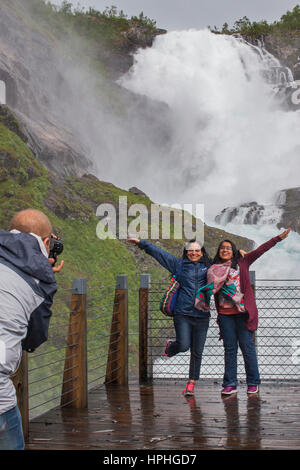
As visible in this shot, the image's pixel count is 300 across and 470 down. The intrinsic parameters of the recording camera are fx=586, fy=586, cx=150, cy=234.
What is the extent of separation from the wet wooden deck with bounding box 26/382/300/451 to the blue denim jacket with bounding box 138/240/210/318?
0.93 m

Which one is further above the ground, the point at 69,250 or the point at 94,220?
the point at 94,220

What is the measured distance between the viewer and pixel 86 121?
32.0m

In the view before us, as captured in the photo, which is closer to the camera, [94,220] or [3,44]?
[94,220]

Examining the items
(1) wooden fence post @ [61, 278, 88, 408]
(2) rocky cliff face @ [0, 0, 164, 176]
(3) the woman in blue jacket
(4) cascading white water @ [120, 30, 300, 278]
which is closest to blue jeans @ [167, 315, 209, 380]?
(3) the woman in blue jacket

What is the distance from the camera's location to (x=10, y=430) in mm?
2443

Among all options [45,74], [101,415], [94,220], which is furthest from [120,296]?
[45,74]

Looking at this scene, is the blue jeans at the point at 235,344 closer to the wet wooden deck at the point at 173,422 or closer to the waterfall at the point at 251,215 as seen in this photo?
the wet wooden deck at the point at 173,422

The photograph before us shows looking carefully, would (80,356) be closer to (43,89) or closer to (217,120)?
(43,89)

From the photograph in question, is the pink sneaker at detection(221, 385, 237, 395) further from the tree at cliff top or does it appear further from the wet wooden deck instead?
the tree at cliff top

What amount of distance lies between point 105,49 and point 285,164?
1714 centimetres

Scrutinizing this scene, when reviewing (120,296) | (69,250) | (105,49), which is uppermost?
(105,49)

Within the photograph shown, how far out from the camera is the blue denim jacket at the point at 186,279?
6.12m

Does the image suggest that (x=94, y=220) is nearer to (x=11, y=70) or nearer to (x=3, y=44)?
(x=11, y=70)

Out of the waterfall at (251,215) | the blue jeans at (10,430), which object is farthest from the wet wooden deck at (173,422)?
the waterfall at (251,215)
